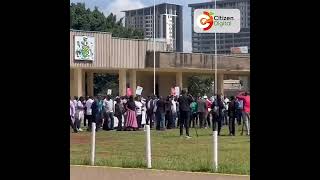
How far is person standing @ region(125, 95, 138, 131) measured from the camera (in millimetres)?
25359

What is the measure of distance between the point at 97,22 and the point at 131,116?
4183cm

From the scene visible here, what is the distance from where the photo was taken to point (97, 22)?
218 ft

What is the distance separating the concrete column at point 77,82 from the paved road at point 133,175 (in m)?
27.4

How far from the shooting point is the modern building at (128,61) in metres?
37.3

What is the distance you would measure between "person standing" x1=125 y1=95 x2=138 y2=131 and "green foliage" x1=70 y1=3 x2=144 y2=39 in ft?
121

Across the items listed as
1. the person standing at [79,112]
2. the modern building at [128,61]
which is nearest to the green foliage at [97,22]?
the modern building at [128,61]

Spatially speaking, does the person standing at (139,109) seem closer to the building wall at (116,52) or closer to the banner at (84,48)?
the banner at (84,48)

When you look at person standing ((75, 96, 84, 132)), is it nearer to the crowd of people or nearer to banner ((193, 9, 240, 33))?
the crowd of people
